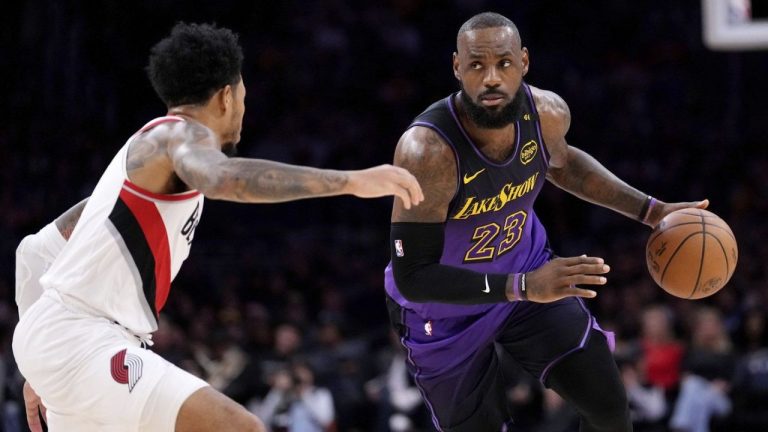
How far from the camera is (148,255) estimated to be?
4.30 meters

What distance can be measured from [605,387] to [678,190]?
27.2ft

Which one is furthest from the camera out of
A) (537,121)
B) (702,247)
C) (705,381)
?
(705,381)

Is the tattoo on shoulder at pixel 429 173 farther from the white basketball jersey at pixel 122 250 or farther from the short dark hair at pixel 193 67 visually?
the white basketball jersey at pixel 122 250

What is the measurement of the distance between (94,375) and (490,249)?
2.04 metres

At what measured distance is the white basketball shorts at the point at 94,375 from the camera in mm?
4078

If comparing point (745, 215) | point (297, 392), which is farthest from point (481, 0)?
point (297, 392)

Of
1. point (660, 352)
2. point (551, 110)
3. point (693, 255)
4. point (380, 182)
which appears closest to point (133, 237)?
point (380, 182)

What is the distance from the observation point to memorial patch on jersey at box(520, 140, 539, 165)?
5.30 meters

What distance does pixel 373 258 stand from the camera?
43.4 ft

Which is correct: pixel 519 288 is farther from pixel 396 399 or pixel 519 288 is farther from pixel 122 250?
pixel 396 399

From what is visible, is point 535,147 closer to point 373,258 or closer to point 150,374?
point 150,374

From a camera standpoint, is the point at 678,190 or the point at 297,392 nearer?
the point at 297,392

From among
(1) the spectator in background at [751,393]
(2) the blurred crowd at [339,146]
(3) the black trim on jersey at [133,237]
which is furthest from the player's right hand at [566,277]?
(2) the blurred crowd at [339,146]

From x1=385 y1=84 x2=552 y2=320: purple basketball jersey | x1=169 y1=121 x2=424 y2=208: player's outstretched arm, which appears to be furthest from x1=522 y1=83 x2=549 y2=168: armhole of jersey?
x1=169 y1=121 x2=424 y2=208: player's outstretched arm
